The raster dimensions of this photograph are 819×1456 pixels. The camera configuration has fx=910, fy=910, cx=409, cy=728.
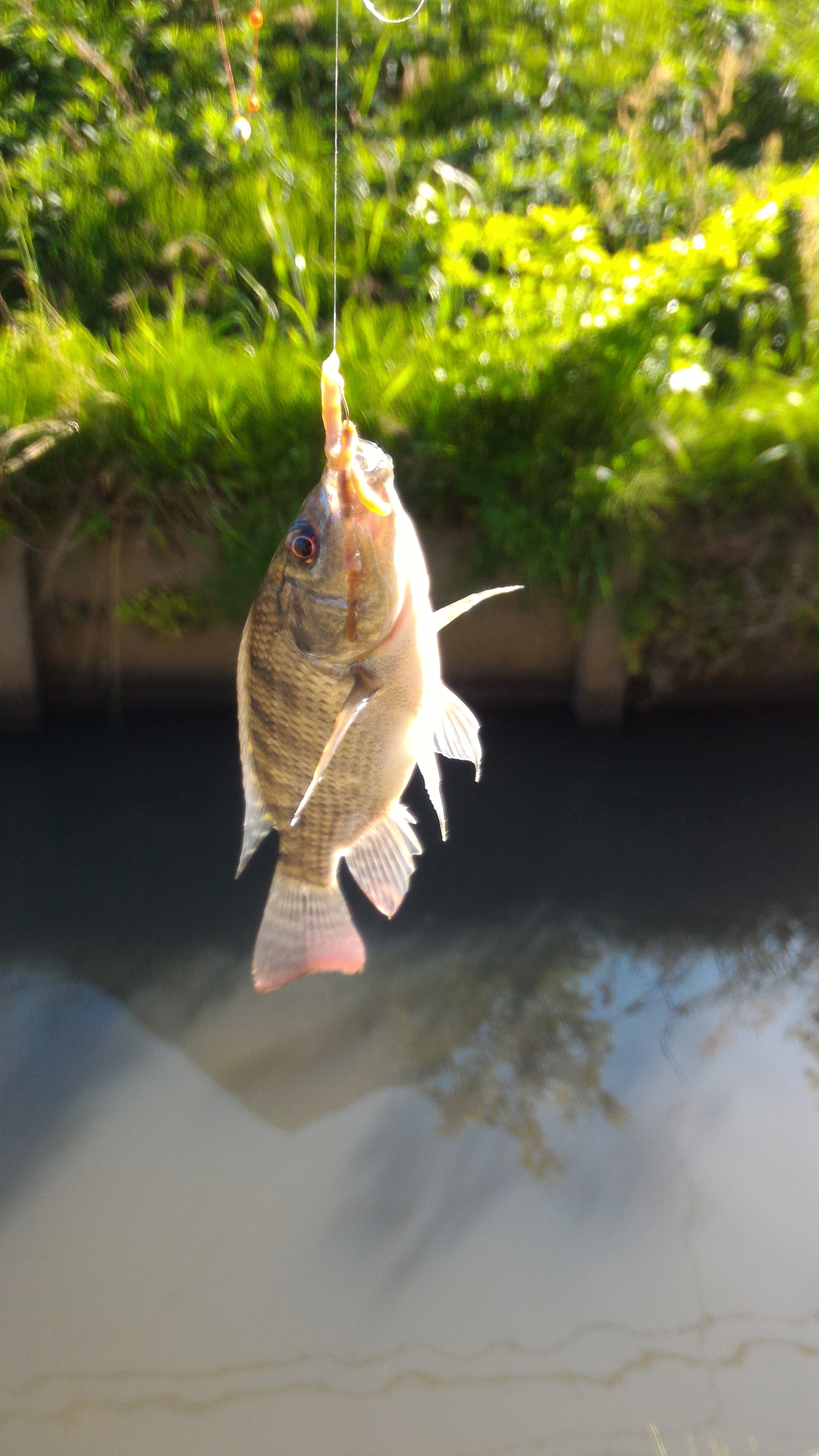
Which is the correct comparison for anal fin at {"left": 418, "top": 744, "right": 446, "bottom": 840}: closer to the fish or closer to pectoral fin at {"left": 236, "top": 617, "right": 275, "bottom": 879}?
the fish

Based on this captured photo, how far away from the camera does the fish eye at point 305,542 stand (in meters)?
1.27

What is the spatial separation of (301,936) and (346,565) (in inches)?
25.7

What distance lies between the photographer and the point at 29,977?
101 inches

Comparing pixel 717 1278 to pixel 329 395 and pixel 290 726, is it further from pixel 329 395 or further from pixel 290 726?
pixel 329 395

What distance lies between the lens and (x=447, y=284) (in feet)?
11.3

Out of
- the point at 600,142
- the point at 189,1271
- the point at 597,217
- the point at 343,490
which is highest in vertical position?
the point at 600,142

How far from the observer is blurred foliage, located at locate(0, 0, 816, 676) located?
117 inches

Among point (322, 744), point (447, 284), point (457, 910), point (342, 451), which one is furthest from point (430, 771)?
point (447, 284)

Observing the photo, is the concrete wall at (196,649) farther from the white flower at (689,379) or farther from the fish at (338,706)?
the fish at (338,706)

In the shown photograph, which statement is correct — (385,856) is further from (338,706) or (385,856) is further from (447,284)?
(447,284)

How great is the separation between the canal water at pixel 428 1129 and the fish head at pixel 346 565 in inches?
55.9

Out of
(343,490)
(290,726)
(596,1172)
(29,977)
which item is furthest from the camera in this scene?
(29,977)

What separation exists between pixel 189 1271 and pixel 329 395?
5.97 ft

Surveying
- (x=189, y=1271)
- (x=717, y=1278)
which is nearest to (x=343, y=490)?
(x=189, y=1271)
